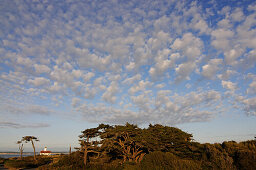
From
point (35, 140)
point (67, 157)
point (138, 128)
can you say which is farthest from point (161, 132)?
point (35, 140)

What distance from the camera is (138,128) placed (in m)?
24.8

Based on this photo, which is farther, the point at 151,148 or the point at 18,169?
the point at 18,169

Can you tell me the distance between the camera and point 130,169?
9.38 m

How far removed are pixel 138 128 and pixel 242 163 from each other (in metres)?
14.7

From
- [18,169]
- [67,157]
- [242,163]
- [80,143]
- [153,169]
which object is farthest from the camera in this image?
[18,169]

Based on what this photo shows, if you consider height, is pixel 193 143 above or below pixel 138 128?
below

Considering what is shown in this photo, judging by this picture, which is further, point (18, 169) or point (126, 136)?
point (18, 169)

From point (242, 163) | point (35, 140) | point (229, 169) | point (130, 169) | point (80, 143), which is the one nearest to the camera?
point (130, 169)

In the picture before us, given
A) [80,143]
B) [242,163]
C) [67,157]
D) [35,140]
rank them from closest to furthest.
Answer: [242,163] → [67,157] → [80,143] → [35,140]

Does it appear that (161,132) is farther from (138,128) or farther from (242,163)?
(242,163)


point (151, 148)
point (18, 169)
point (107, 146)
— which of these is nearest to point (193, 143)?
point (151, 148)

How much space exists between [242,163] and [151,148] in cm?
1121

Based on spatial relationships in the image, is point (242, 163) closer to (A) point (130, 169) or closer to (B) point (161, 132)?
(A) point (130, 169)

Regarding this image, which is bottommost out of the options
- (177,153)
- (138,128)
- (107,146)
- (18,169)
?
(18,169)
